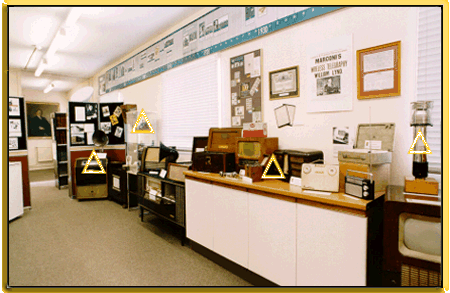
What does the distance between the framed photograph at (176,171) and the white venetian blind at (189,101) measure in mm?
690

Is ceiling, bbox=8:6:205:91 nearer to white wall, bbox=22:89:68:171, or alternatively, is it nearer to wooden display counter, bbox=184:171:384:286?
wooden display counter, bbox=184:171:384:286

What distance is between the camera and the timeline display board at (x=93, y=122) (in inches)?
195

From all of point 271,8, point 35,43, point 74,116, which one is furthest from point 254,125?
point 74,116

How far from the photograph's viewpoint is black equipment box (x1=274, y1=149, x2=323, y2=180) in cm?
182

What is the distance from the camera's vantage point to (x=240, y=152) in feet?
7.45

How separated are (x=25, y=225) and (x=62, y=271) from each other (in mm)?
1746

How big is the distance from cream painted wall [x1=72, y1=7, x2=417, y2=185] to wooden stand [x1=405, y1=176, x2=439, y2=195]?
0.27m

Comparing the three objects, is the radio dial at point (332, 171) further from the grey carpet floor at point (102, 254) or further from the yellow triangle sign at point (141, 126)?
the yellow triangle sign at point (141, 126)

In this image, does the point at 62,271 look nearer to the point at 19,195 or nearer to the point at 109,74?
the point at 19,195

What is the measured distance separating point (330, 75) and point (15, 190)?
→ 14.8ft

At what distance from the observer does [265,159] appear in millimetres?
2068

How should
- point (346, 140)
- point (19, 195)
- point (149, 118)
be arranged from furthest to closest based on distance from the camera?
→ point (149, 118)
point (19, 195)
point (346, 140)

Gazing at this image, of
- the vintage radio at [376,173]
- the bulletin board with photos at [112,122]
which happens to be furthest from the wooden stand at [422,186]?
the bulletin board with photos at [112,122]

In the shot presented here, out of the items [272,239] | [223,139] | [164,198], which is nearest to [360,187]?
[272,239]
